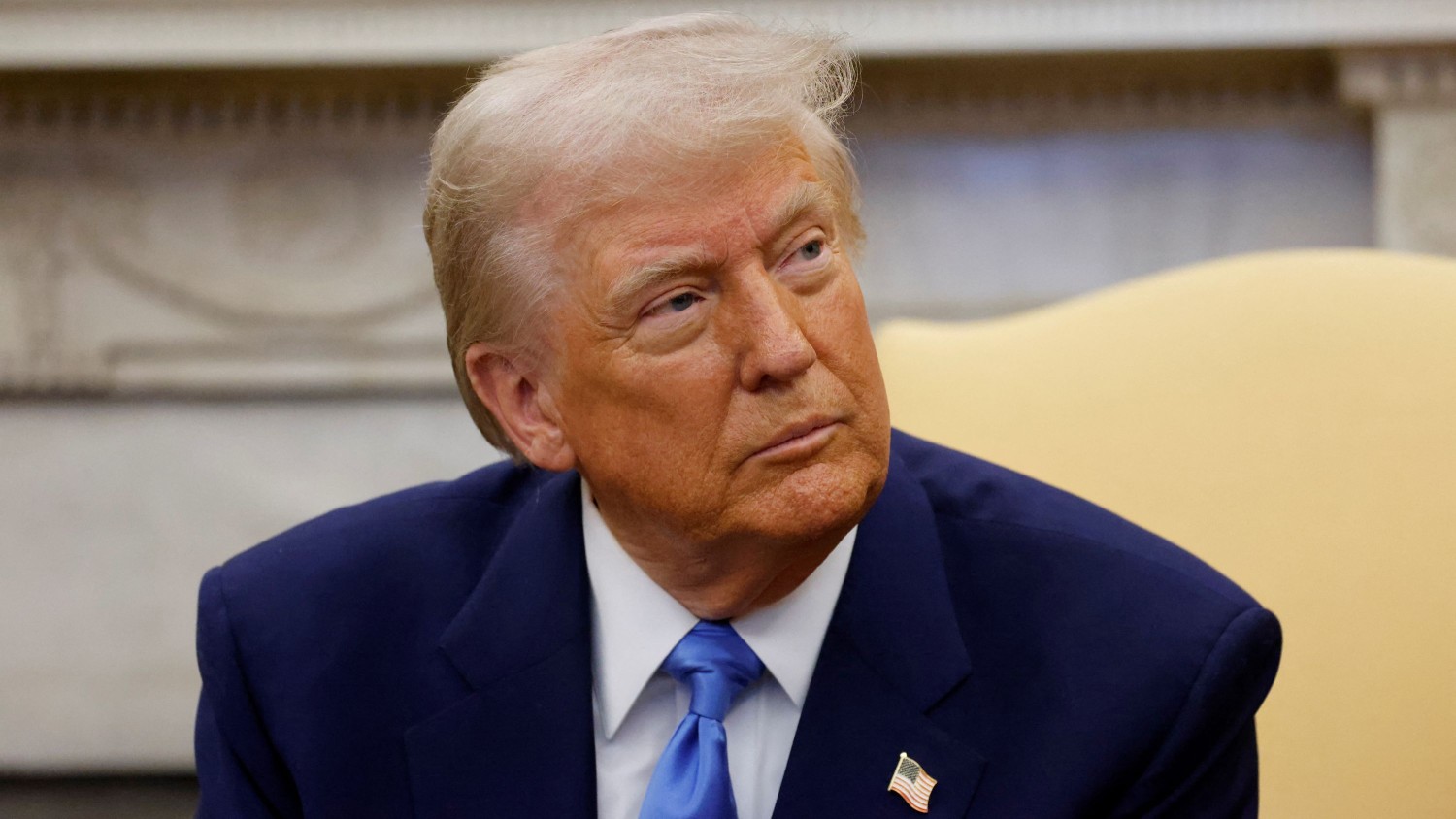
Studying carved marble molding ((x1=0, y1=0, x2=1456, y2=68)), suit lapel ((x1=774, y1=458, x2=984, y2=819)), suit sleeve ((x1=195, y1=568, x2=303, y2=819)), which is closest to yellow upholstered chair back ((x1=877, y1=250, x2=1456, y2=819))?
suit lapel ((x1=774, y1=458, x2=984, y2=819))

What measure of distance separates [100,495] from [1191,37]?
7.02 ft

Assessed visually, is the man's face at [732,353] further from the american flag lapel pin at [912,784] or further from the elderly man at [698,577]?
the american flag lapel pin at [912,784]

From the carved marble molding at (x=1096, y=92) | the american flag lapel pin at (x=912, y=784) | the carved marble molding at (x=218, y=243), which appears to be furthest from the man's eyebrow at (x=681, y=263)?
the carved marble molding at (x=218, y=243)

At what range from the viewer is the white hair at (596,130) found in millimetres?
1130

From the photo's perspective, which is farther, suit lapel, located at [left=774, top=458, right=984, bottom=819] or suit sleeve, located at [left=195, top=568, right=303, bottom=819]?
suit sleeve, located at [left=195, top=568, right=303, bottom=819]

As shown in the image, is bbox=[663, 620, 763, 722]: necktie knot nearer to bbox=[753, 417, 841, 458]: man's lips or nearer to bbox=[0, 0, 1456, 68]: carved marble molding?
bbox=[753, 417, 841, 458]: man's lips

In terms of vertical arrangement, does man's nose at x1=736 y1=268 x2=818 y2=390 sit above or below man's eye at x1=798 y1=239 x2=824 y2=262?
below

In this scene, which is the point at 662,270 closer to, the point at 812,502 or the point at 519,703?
the point at 812,502

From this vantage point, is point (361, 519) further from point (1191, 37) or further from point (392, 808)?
point (1191, 37)

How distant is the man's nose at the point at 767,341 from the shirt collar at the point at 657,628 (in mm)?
237

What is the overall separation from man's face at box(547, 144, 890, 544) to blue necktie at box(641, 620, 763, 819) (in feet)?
0.38

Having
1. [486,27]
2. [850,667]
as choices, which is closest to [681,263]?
[850,667]

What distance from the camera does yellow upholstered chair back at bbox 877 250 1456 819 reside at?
4.29ft

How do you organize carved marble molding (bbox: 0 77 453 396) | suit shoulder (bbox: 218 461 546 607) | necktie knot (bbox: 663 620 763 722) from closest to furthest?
necktie knot (bbox: 663 620 763 722), suit shoulder (bbox: 218 461 546 607), carved marble molding (bbox: 0 77 453 396)
